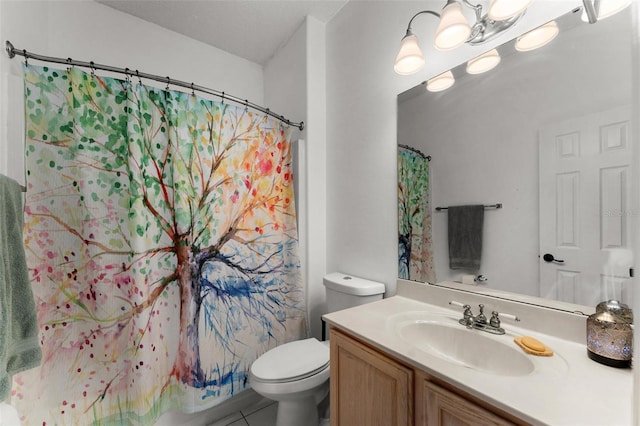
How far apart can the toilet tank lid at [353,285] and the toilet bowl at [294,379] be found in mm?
347

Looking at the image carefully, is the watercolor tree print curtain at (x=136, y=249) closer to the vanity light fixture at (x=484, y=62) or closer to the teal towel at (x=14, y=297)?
the teal towel at (x=14, y=297)

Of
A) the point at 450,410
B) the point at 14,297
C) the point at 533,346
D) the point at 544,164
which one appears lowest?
the point at 450,410

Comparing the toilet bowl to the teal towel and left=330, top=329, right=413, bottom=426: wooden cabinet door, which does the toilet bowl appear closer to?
left=330, top=329, right=413, bottom=426: wooden cabinet door

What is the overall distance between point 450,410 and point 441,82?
1.26 metres

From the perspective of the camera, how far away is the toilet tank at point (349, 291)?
4.58 feet

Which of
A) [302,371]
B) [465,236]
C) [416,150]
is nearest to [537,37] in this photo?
[416,150]

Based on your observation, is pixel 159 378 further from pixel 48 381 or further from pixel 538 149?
pixel 538 149

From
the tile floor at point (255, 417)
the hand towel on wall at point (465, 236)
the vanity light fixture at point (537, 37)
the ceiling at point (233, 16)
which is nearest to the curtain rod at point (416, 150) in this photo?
the hand towel on wall at point (465, 236)

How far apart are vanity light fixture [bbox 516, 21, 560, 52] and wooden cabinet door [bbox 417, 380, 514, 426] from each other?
1176 millimetres

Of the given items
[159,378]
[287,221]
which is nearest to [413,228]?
[287,221]

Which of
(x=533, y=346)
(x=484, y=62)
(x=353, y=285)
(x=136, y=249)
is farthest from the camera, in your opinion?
(x=353, y=285)

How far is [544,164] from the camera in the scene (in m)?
0.91

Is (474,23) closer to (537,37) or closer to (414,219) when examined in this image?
(537,37)

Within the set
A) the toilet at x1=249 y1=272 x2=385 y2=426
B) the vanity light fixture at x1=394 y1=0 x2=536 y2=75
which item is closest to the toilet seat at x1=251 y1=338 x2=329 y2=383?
the toilet at x1=249 y1=272 x2=385 y2=426
